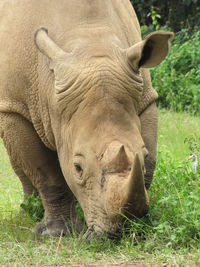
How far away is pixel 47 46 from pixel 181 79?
6.94m

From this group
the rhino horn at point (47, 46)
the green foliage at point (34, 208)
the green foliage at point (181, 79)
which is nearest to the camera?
the rhino horn at point (47, 46)

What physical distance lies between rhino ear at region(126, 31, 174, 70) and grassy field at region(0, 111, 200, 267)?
98 cm

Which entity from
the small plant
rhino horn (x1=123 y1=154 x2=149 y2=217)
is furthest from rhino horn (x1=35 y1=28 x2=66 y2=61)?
the small plant

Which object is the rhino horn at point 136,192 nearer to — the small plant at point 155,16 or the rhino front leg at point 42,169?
the rhino front leg at point 42,169

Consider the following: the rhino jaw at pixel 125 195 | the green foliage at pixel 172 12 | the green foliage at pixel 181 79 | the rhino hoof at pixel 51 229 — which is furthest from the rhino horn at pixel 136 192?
the green foliage at pixel 172 12

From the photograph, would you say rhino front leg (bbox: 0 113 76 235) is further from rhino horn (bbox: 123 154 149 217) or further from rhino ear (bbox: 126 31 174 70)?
rhino horn (bbox: 123 154 149 217)

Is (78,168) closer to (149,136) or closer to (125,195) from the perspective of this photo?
(125,195)

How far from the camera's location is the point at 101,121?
19.7 feet

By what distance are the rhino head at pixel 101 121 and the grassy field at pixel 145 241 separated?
0.18 m

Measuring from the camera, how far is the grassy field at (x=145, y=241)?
574cm

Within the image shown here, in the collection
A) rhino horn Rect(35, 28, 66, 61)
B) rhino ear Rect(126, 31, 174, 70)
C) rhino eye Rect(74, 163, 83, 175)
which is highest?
rhino horn Rect(35, 28, 66, 61)

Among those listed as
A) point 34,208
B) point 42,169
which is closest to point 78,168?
point 42,169

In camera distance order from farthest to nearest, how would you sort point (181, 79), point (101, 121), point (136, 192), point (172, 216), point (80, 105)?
point (181, 79) < point (172, 216) < point (80, 105) < point (101, 121) < point (136, 192)

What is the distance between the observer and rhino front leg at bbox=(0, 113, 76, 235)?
6945mm
